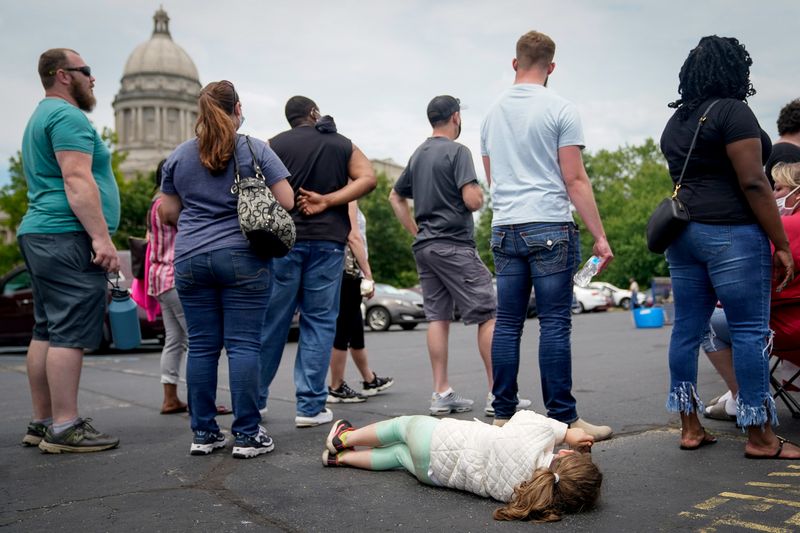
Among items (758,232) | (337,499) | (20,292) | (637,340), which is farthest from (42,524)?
(20,292)

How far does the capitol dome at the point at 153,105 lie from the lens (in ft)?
310

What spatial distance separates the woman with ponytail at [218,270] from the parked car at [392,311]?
1503cm

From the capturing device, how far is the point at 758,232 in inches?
152

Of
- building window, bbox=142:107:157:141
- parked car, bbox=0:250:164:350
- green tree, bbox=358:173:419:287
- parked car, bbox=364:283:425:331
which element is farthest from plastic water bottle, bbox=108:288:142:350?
building window, bbox=142:107:157:141

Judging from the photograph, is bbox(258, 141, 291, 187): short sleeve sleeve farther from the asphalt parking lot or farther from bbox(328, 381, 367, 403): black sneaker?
bbox(328, 381, 367, 403): black sneaker

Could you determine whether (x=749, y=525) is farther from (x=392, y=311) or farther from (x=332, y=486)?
(x=392, y=311)

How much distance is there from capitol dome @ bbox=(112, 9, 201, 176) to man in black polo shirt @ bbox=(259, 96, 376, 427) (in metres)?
92.3

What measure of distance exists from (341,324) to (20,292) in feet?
32.1

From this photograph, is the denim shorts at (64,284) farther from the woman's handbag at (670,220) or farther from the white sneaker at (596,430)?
the woman's handbag at (670,220)

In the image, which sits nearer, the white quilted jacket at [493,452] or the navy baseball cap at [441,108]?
the white quilted jacket at [493,452]

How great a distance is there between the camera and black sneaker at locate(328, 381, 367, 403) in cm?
623

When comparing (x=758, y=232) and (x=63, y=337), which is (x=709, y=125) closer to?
(x=758, y=232)

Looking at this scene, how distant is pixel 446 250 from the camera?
541 cm

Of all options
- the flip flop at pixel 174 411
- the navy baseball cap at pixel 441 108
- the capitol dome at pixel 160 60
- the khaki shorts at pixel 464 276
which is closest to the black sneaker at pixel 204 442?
the flip flop at pixel 174 411
